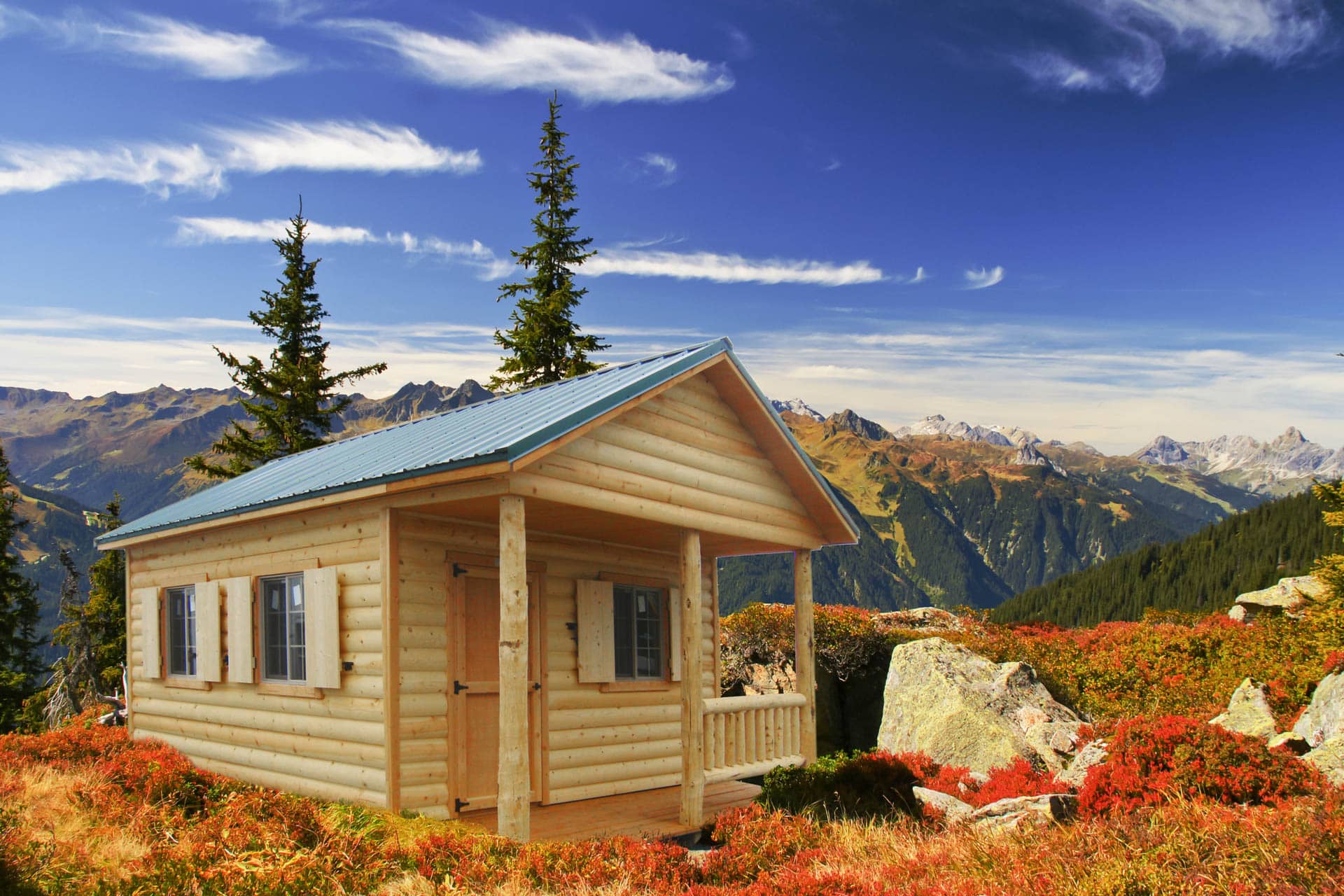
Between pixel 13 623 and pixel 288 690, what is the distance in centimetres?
2518

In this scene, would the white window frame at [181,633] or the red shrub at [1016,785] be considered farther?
the white window frame at [181,633]

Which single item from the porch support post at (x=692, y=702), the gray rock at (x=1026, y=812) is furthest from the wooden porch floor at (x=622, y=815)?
the gray rock at (x=1026, y=812)

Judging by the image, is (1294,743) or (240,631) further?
(240,631)

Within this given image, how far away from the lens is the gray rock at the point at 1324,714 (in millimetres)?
10453

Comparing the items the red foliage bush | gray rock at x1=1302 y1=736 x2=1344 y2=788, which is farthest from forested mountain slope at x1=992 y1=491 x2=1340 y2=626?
the red foliage bush

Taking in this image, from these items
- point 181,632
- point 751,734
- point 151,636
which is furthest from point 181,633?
point 751,734

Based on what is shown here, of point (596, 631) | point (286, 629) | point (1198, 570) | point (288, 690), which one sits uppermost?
point (286, 629)

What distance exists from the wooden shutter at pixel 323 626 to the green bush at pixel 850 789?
4923 millimetres

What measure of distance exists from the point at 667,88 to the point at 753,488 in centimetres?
1253

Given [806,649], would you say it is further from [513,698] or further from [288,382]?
[288,382]

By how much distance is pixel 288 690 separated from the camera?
11.2 meters

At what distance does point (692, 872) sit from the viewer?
784 cm

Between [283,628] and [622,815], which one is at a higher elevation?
[283,628]

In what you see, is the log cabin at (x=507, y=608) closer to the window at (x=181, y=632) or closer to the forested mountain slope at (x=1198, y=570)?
the window at (x=181, y=632)
